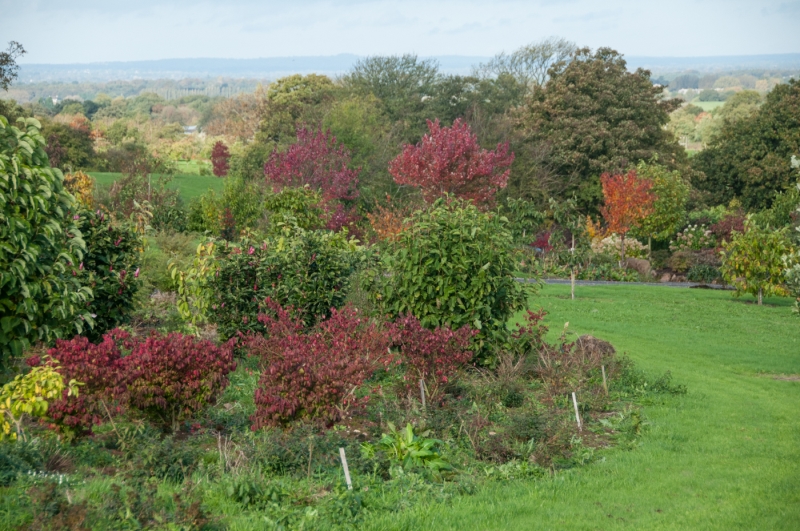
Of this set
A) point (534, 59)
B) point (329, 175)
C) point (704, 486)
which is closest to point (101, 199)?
point (329, 175)

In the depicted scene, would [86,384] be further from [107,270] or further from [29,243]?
[107,270]

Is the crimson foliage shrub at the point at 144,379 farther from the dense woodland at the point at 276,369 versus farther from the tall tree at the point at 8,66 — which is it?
the tall tree at the point at 8,66

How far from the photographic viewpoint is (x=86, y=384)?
6.71 metres

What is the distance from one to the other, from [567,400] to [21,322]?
6013 millimetres

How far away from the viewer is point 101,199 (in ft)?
92.3

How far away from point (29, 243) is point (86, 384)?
148 cm

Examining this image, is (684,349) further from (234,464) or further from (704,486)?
(234,464)

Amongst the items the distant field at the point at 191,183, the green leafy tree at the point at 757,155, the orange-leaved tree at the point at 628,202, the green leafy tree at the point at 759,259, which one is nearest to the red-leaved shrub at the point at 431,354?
the green leafy tree at the point at 759,259

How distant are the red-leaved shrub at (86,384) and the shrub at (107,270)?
2.73 meters

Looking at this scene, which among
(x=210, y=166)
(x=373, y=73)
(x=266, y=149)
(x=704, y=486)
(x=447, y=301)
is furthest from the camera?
(x=210, y=166)

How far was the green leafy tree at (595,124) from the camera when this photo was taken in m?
38.4

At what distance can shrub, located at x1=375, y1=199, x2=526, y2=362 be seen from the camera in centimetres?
960

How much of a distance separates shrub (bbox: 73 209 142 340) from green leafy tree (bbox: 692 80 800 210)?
38.1 meters

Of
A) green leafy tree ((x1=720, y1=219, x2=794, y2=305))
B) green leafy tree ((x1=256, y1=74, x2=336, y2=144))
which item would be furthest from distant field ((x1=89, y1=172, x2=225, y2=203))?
green leafy tree ((x1=720, y1=219, x2=794, y2=305))
